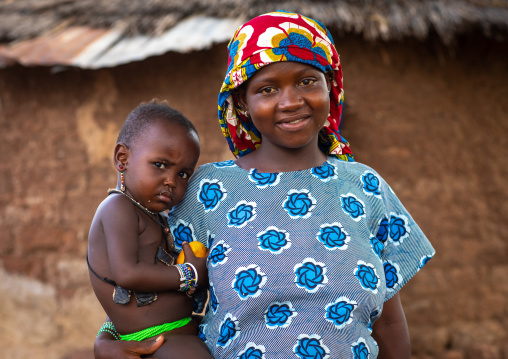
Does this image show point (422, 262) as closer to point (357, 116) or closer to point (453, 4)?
point (357, 116)

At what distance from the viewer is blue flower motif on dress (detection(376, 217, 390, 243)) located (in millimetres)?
2141

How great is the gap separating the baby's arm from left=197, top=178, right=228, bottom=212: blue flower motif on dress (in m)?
0.17

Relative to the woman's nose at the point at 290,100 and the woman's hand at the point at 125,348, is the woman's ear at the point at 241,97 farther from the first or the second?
the woman's hand at the point at 125,348

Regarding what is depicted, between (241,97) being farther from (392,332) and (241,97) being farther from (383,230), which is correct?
(392,332)

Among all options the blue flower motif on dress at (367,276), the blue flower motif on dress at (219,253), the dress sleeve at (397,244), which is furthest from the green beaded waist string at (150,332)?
the dress sleeve at (397,244)

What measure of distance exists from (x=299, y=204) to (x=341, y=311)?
0.37 m

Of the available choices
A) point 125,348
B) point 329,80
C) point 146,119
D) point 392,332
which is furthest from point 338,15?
point 125,348

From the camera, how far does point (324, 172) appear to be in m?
2.16

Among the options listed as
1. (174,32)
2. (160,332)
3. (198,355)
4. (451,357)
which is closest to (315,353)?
(198,355)

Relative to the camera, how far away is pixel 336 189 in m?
2.12

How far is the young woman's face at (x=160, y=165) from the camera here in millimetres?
2100

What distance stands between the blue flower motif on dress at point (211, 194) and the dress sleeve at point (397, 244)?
0.53 m

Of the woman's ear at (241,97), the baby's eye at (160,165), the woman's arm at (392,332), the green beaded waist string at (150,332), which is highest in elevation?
the woman's ear at (241,97)

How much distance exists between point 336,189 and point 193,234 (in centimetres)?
51
